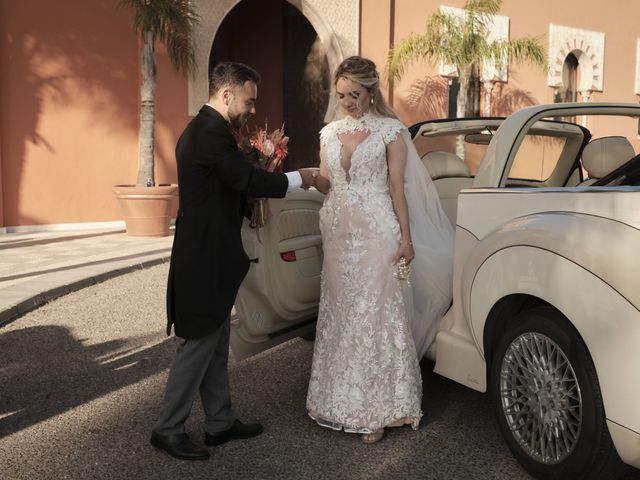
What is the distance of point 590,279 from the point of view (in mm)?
2576

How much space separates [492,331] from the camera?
10.7ft

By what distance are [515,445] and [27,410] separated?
2.57 m

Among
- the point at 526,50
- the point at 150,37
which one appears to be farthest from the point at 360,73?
the point at 526,50

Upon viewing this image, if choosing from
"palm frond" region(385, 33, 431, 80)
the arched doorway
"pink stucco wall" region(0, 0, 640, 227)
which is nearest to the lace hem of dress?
"pink stucco wall" region(0, 0, 640, 227)

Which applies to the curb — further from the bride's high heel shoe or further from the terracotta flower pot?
the bride's high heel shoe

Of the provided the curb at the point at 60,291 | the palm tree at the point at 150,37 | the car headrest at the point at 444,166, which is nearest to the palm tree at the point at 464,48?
the palm tree at the point at 150,37

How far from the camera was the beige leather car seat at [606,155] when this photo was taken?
12.3 feet

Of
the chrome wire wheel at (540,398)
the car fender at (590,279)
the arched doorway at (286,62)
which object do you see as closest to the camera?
the car fender at (590,279)

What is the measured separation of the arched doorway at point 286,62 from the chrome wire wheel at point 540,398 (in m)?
12.4

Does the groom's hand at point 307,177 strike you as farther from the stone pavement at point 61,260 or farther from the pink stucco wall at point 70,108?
the pink stucco wall at point 70,108

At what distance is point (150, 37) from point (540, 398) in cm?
1000

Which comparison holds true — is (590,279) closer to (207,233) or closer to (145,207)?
(207,233)

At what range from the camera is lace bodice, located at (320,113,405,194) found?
11.8 ft

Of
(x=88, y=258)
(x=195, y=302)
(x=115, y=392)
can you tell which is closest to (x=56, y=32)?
(x=88, y=258)
